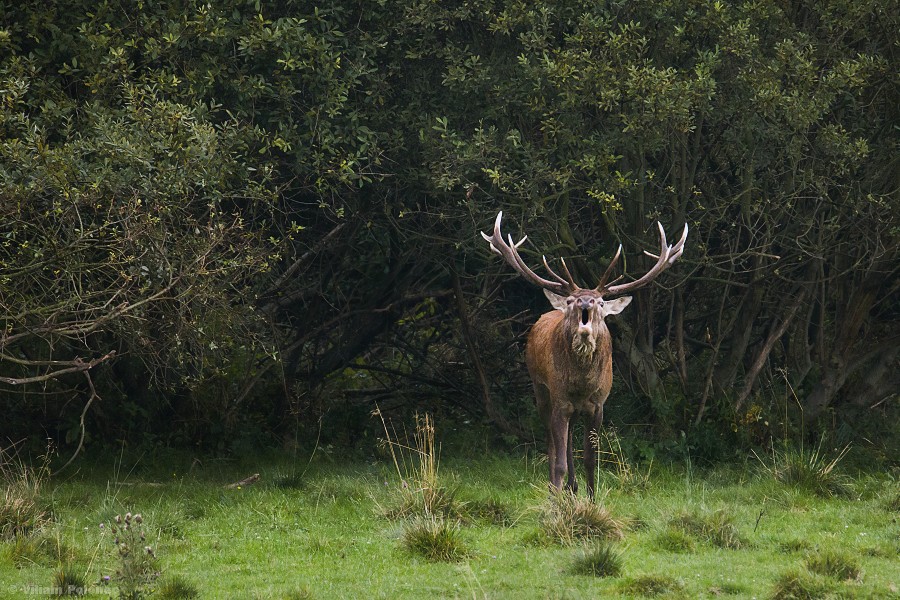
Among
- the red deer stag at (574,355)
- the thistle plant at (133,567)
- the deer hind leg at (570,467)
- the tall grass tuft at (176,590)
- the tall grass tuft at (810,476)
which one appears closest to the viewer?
the thistle plant at (133,567)

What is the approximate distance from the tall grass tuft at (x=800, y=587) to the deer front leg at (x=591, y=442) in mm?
2571

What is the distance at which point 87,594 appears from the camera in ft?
25.7

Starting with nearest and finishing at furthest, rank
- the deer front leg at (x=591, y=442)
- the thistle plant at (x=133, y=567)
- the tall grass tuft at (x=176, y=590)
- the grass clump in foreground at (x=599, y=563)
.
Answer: the thistle plant at (x=133, y=567)
the tall grass tuft at (x=176, y=590)
the grass clump in foreground at (x=599, y=563)
the deer front leg at (x=591, y=442)

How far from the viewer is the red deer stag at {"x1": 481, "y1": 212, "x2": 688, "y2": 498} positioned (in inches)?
395

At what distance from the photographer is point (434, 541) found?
8.84 meters

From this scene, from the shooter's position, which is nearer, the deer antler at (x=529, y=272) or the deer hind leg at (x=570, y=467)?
the deer antler at (x=529, y=272)

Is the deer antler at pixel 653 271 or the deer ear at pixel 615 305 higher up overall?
the deer antler at pixel 653 271

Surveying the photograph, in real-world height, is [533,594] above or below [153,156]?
below

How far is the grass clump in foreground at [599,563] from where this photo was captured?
26.9 ft

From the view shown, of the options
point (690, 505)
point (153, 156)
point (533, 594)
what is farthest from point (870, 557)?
point (153, 156)

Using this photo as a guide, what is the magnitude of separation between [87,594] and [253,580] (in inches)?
44.2

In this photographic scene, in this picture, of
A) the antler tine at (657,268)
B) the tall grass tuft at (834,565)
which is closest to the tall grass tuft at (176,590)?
the tall grass tuft at (834,565)

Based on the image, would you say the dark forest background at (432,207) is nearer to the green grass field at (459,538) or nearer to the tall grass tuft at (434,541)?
the green grass field at (459,538)

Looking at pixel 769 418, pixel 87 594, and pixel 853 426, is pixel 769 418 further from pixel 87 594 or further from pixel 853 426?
pixel 87 594
